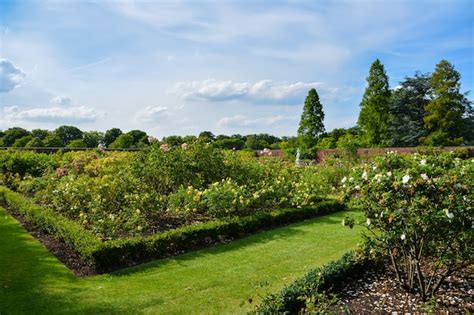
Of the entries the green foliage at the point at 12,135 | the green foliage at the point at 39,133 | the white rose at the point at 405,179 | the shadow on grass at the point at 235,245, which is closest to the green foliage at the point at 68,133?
the green foliage at the point at 39,133

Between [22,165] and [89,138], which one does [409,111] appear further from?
[89,138]

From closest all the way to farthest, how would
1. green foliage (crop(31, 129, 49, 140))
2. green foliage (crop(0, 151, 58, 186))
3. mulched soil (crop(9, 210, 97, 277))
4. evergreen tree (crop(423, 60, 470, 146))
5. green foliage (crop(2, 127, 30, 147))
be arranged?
mulched soil (crop(9, 210, 97, 277)) < green foliage (crop(0, 151, 58, 186)) < evergreen tree (crop(423, 60, 470, 146)) < green foliage (crop(2, 127, 30, 147)) < green foliage (crop(31, 129, 49, 140))

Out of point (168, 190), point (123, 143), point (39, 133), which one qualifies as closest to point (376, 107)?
point (123, 143)

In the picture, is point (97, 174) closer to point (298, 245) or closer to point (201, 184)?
point (201, 184)

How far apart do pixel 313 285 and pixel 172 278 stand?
6.27ft

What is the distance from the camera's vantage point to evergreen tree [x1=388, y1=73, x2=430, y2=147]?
103 feet

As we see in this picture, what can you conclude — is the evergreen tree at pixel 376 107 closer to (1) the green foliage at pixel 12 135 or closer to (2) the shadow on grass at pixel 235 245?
(2) the shadow on grass at pixel 235 245

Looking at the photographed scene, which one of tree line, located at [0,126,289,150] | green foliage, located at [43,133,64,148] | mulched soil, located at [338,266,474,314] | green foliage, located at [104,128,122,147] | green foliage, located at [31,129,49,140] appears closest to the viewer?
mulched soil, located at [338,266,474,314]

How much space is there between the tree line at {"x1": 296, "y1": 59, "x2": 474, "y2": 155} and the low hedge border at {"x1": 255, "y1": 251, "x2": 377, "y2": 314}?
86.9 feet

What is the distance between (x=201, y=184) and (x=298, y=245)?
3.14m

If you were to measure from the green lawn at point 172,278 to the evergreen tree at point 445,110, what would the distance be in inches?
1074

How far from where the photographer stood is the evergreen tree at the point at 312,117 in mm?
34906

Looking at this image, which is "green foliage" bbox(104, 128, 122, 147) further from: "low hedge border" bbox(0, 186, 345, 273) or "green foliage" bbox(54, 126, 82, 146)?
"low hedge border" bbox(0, 186, 345, 273)

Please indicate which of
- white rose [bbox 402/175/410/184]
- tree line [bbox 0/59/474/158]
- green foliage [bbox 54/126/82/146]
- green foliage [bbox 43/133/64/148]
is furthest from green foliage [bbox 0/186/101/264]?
green foliage [bbox 54/126/82/146]
